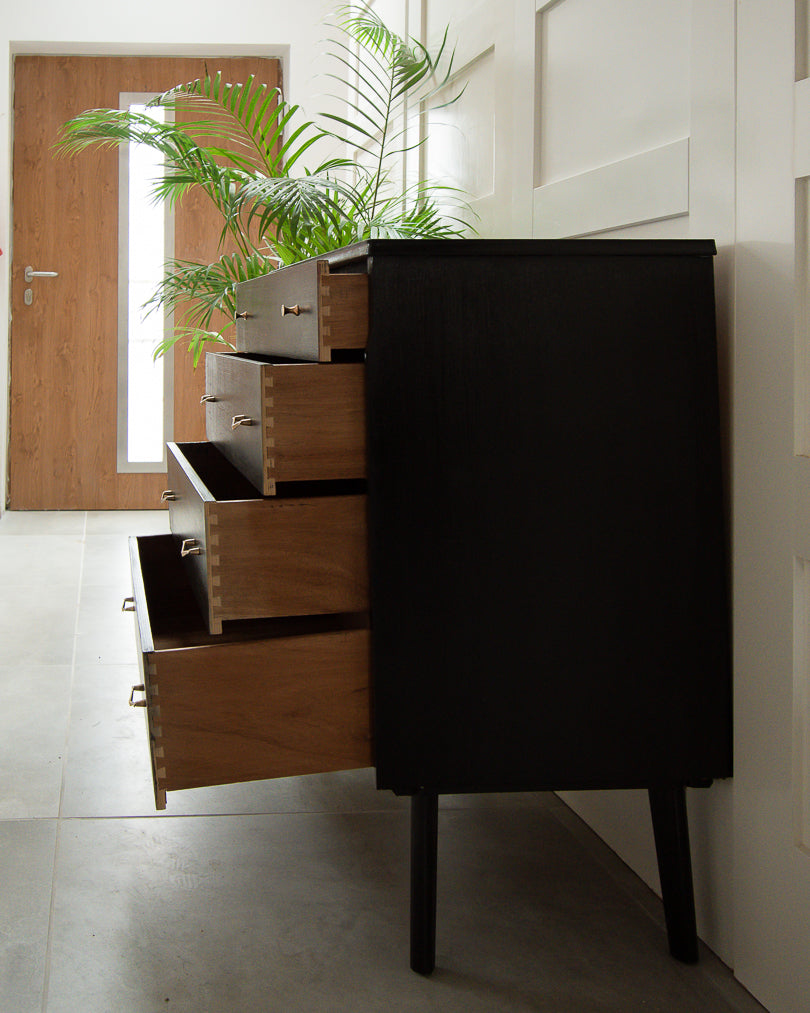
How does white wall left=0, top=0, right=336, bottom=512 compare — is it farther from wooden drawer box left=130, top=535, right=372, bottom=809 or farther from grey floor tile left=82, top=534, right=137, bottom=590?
wooden drawer box left=130, top=535, right=372, bottom=809

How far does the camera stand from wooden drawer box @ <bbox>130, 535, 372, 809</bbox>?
1276mm

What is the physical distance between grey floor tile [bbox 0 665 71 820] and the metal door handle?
266cm

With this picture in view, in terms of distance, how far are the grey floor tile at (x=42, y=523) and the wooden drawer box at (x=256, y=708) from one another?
3.24m

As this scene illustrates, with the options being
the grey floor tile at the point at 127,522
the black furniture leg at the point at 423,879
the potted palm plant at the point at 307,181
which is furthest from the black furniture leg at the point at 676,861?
the grey floor tile at the point at 127,522

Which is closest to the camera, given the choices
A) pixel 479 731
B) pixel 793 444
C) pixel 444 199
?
pixel 793 444

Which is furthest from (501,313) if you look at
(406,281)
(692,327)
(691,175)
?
(691,175)

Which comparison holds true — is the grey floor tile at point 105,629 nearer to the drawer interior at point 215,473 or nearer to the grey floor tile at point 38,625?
the grey floor tile at point 38,625

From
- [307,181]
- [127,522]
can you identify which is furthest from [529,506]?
[127,522]

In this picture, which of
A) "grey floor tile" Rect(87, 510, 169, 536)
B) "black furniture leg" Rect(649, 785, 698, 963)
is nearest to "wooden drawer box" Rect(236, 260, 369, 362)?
"black furniture leg" Rect(649, 785, 698, 963)

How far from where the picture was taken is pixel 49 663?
2.69 meters

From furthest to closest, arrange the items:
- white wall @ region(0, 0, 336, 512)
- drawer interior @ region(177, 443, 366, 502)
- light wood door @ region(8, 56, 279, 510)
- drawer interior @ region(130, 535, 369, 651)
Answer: light wood door @ region(8, 56, 279, 510) → white wall @ region(0, 0, 336, 512) → drawer interior @ region(177, 443, 366, 502) → drawer interior @ region(130, 535, 369, 651)

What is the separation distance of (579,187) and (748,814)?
969mm

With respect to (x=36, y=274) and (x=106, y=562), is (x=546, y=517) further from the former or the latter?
(x=36, y=274)

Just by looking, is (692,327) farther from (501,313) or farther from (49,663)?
(49,663)
